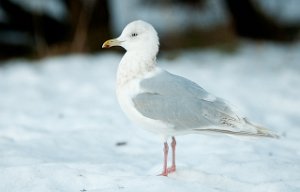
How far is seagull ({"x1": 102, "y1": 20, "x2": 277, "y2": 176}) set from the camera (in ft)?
12.6

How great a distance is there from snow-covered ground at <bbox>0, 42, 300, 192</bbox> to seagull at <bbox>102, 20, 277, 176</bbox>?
300 mm

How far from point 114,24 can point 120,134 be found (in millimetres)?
5143

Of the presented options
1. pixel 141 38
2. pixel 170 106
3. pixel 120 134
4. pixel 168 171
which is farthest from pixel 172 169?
pixel 120 134

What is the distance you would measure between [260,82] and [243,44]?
7.58 ft

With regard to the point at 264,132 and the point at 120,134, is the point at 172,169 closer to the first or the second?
the point at 264,132

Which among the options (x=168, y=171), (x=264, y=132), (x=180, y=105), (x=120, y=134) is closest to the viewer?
(x=264, y=132)

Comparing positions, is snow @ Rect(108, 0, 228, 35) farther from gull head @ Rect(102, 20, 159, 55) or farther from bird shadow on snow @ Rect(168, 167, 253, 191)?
bird shadow on snow @ Rect(168, 167, 253, 191)

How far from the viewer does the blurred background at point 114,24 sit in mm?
9734

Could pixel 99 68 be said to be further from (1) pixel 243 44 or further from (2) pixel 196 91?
(2) pixel 196 91


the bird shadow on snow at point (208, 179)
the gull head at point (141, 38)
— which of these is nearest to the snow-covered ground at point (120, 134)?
the bird shadow on snow at point (208, 179)

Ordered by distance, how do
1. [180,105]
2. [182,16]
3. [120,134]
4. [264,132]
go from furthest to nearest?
1. [182,16]
2. [120,134]
3. [180,105]
4. [264,132]

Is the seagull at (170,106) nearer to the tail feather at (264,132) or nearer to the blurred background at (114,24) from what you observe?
the tail feather at (264,132)

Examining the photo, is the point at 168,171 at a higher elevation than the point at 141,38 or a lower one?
lower

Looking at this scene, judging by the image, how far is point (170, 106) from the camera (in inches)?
154
